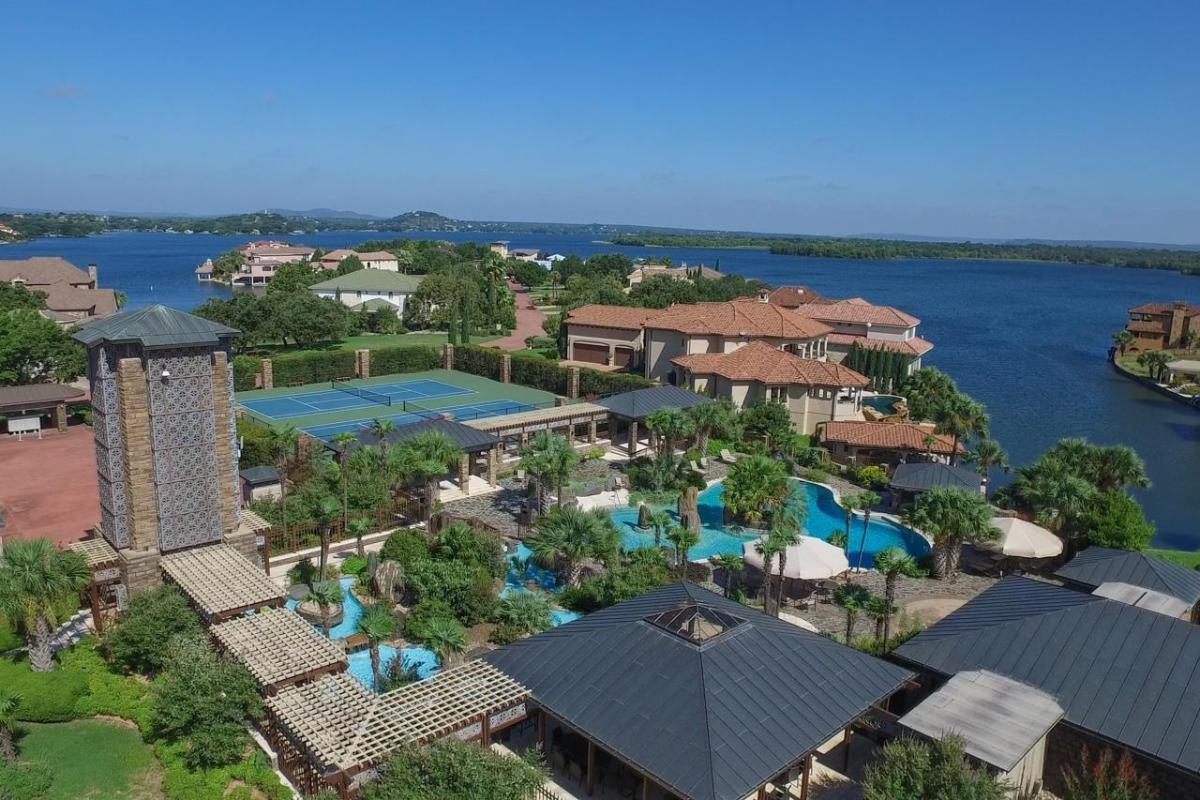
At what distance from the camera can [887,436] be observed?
3562cm

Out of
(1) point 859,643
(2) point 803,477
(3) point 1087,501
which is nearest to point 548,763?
(1) point 859,643

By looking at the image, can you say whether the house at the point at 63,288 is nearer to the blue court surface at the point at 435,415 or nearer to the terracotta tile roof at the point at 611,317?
the blue court surface at the point at 435,415

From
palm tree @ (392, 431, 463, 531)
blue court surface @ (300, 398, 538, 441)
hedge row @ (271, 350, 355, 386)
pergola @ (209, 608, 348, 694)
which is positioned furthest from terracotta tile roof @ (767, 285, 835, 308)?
pergola @ (209, 608, 348, 694)

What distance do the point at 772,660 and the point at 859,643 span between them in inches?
239

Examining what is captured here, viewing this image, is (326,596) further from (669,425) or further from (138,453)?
(669,425)

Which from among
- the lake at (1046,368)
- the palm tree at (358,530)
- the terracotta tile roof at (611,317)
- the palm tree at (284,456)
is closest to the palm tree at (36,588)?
the palm tree at (358,530)

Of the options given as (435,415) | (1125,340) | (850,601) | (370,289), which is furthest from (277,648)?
(1125,340)

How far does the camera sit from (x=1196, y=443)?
51375mm

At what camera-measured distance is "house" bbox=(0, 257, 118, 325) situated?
6412 centimetres

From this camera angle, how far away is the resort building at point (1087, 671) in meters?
13.4

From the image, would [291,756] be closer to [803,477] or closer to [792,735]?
[792,735]

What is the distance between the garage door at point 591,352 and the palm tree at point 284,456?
2707 centimetres

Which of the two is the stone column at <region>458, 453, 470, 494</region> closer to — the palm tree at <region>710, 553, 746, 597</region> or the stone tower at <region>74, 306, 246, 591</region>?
the palm tree at <region>710, 553, 746, 597</region>

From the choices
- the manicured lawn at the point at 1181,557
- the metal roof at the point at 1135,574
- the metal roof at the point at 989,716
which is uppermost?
the metal roof at the point at 989,716
